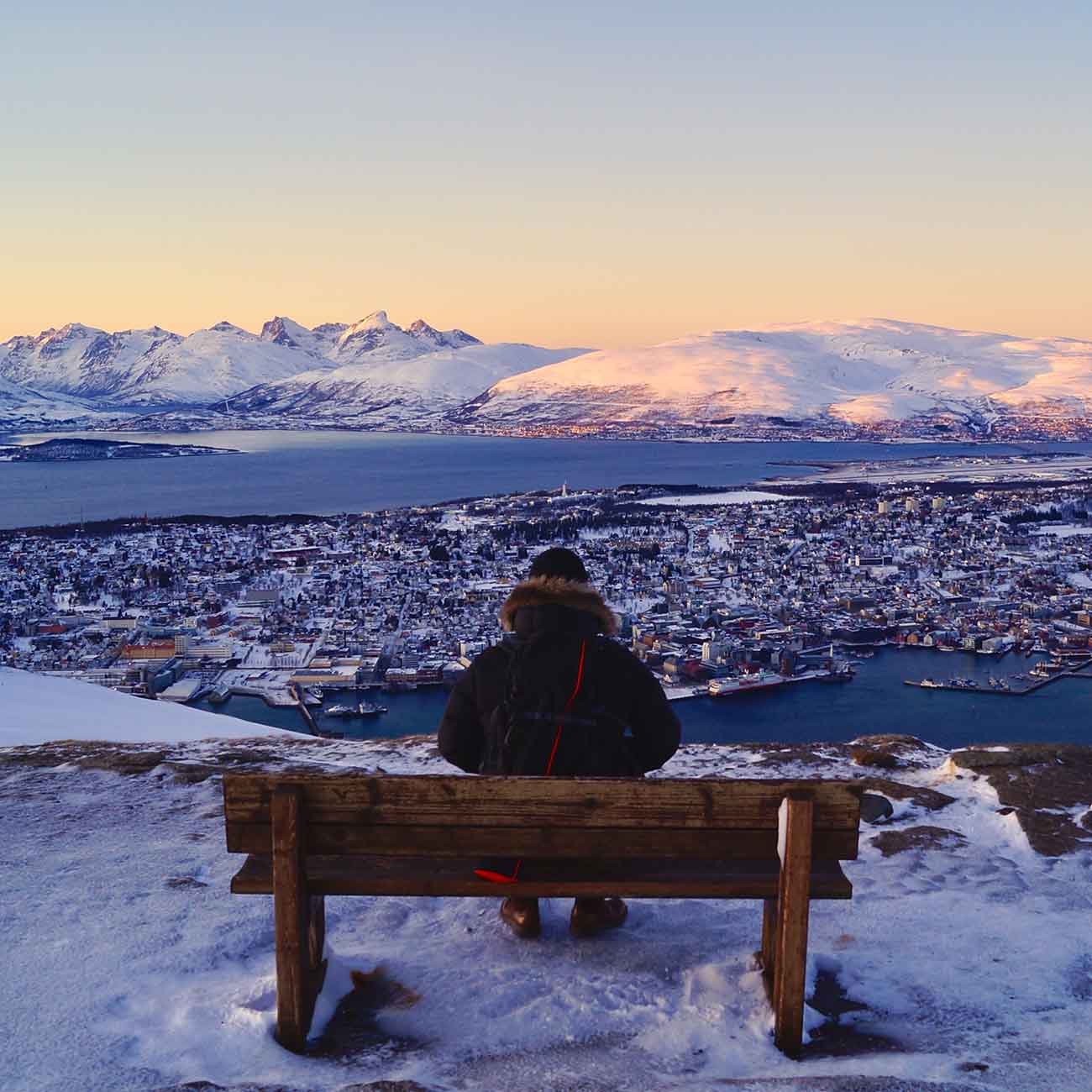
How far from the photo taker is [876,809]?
470 centimetres

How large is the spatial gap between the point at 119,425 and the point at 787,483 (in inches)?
4873

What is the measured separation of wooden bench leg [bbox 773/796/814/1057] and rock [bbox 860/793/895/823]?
2.18 metres

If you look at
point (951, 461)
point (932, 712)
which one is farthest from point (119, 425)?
point (932, 712)

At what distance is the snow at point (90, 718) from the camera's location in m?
7.21

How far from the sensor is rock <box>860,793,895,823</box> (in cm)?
463

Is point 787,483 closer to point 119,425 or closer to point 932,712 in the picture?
point 932,712

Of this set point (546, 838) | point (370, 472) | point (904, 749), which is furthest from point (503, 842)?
point (370, 472)

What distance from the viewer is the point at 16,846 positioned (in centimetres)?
419

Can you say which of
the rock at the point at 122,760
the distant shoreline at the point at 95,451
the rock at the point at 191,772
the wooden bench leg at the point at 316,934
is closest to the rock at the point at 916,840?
the wooden bench leg at the point at 316,934

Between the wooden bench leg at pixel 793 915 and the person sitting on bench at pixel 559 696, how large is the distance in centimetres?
49

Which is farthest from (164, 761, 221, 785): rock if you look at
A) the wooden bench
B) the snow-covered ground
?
the wooden bench

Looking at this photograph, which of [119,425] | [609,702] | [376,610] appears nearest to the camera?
[609,702]

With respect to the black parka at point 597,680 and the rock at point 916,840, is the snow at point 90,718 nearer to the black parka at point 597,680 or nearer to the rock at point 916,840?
the black parka at point 597,680

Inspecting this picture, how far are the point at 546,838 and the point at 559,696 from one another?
410 mm
